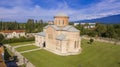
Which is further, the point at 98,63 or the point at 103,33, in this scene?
the point at 103,33

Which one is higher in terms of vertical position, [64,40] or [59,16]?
[59,16]

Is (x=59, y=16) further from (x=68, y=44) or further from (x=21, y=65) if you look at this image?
(x=21, y=65)

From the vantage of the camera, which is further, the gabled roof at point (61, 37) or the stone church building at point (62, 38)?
the gabled roof at point (61, 37)

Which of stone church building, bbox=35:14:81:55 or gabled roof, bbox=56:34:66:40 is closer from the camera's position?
stone church building, bbox=35:14:81:55

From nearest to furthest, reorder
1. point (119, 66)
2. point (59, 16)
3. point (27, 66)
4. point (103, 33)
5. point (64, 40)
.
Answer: point (119, 66) → point (27, 66) → point (64, 40) → point (59, 16) → point (103, 33)

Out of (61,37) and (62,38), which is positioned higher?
(61,37)

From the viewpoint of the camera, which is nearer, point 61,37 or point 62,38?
point 62,38

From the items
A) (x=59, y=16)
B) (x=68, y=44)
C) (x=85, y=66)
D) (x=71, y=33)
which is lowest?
(x=85, y=66)

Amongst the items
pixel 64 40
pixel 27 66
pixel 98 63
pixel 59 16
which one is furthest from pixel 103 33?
pixel 27 66
